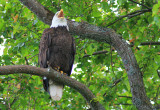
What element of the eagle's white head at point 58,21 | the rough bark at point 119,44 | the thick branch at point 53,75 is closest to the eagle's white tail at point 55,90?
the thick branch at point 53,75

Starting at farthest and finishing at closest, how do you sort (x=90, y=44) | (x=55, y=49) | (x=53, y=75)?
(x=90, y=44)
(x=55, y=49)
(x=53, y=75)

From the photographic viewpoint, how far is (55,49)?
412 centimetres

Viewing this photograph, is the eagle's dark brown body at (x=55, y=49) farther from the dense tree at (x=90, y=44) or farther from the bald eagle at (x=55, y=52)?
the dense tree at (x=90, y=44)

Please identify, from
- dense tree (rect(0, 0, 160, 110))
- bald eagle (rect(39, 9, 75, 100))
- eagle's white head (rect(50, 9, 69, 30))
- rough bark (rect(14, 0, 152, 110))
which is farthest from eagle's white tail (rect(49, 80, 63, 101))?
A: eagle's white head (rect(50, 9, 69, 30))

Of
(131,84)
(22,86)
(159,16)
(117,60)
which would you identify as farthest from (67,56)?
(159,16)

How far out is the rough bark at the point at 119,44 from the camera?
3.71m

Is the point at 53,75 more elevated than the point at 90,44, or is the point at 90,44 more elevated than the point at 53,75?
the point at 90,44

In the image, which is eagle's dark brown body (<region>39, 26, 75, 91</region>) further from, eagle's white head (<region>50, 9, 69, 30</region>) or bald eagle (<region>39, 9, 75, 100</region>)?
eagle's white head (<region>50, 9, 69, 30</region>)

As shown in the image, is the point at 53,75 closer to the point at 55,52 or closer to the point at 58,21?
the point at 55,52

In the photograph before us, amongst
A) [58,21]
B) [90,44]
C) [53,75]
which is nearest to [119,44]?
[90,44]

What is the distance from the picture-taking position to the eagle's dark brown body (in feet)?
13.4

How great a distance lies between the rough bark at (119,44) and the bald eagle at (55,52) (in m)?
0.19

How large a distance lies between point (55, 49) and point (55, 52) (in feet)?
0.17

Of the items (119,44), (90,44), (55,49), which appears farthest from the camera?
(90,44)
